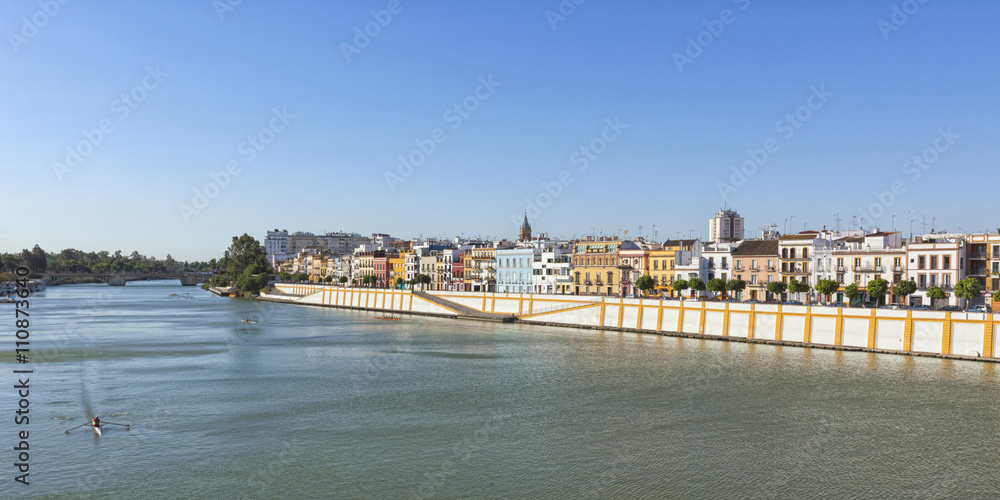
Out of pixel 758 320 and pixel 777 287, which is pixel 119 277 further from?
pixel 758 320

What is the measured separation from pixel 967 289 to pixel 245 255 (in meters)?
116

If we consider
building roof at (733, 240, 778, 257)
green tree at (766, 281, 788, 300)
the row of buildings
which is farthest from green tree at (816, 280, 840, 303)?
building roof at (733, 240, 778, 257)

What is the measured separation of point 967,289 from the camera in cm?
4869

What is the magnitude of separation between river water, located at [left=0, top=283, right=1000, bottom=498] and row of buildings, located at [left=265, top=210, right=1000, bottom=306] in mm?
16013

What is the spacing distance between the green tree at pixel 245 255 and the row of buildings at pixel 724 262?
35.0 metres

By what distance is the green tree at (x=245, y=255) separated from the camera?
135375 mm

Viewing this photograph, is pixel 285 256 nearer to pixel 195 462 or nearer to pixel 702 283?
pixel 702 283

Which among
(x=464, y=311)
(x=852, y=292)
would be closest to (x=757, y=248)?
(x=852, y=292)

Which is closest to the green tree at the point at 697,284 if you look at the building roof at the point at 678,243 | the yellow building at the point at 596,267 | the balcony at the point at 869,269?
the building roof at the point at 678,243

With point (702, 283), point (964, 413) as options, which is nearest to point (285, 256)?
point (702, 283)

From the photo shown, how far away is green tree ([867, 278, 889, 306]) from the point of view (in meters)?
52.9

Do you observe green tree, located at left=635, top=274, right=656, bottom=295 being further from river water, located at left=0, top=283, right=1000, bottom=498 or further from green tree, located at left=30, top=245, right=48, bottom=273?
green tree, located at left=30, top=245, right=48, bottom=273

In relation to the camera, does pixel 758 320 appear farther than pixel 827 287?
No

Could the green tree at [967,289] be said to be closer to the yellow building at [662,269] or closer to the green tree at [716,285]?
the green tree at [716,285]
